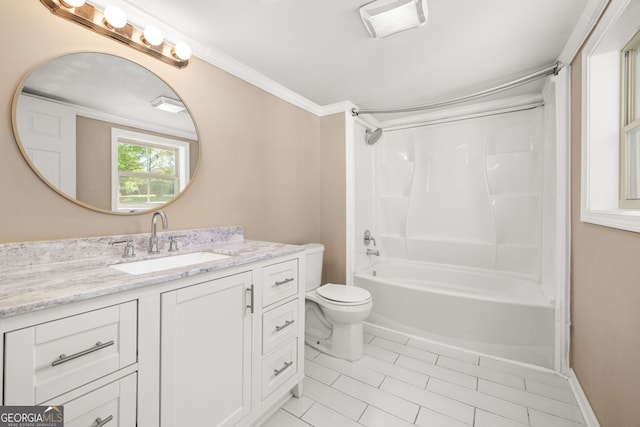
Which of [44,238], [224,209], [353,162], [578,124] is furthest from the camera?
[353,162]

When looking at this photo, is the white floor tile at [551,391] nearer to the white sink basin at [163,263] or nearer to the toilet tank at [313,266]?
the toilet tank at [313,266]

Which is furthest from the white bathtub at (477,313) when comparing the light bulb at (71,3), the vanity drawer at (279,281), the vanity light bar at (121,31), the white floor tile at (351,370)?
the light bulb at (71,3)

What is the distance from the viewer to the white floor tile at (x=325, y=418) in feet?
4.64

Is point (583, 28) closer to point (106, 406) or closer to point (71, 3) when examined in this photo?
point (71, 3)

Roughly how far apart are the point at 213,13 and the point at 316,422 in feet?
7.61

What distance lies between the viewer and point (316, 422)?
1.43m

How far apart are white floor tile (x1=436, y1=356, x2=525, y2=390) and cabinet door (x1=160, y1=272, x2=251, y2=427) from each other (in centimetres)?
149

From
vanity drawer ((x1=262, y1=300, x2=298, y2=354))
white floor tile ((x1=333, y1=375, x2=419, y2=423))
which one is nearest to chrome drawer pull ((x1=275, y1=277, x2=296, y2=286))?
vanity drawer ((x1=262, y1=300, x2=298, y2=354))

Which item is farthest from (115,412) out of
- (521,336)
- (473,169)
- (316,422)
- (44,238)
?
(473,169)

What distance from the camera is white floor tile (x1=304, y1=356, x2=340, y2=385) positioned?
5.92 ft

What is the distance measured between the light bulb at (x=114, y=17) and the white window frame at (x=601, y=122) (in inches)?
91.0

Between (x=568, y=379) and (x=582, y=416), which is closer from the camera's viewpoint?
(x=582, y=416)

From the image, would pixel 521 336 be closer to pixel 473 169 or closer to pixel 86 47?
pixel 473 169

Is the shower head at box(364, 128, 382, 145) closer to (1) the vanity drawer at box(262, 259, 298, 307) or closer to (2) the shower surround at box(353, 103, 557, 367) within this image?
(2) the shower surround at box(353, 103, 557, 367)
